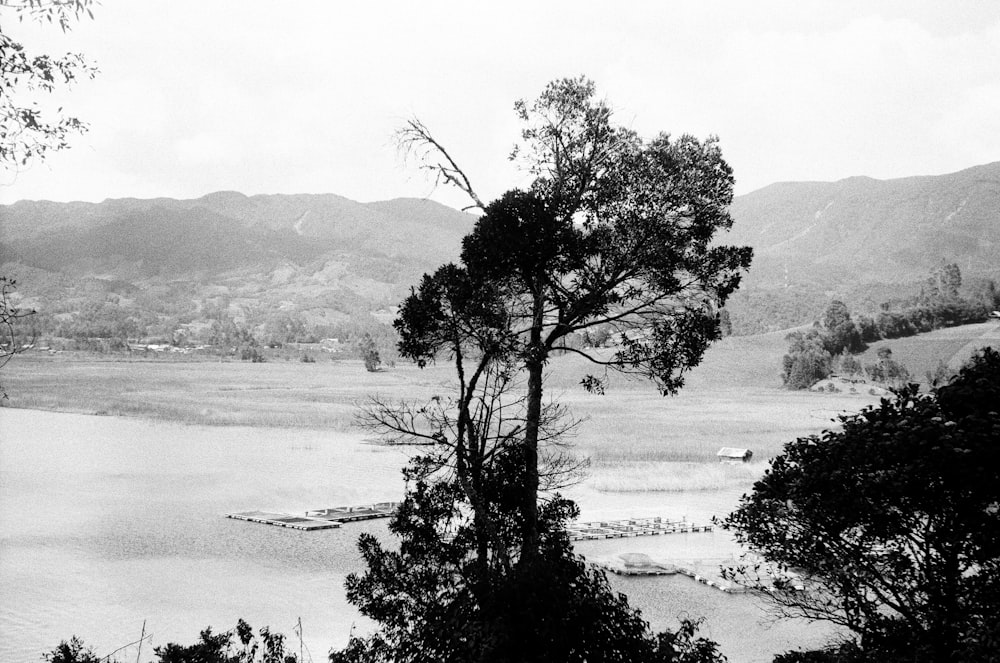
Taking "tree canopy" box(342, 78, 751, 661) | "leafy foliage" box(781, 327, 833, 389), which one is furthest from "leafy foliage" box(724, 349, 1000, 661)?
"leafy foliage" box(781, 327, 833, 389)

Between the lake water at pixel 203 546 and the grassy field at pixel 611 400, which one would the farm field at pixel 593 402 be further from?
the lake water at pixel 203 546

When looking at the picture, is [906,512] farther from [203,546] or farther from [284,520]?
[284,520]

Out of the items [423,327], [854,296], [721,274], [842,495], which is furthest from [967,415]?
[854,296]

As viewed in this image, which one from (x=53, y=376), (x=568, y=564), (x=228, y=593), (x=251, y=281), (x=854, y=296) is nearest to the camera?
(x=568, y=564)

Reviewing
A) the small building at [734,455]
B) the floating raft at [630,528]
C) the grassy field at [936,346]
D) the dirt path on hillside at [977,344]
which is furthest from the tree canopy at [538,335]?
the grassy field at [936,346]

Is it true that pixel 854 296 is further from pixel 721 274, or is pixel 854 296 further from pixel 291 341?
pixel 721 274

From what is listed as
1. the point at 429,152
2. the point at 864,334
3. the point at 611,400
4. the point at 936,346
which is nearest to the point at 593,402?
the point at 611,400
